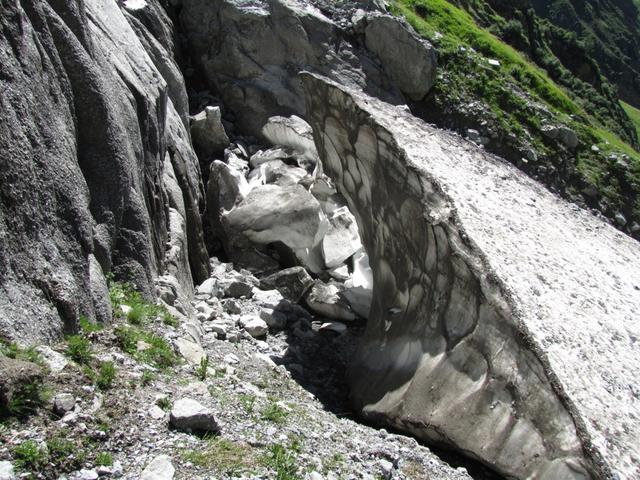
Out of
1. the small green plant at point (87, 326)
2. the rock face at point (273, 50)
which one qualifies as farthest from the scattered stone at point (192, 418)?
the rock face at point (273, 50)

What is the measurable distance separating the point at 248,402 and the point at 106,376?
5.05 ft

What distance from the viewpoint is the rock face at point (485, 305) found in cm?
800

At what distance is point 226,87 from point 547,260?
13448 mm

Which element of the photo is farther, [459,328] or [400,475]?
[459,328]

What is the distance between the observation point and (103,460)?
18.9 feet

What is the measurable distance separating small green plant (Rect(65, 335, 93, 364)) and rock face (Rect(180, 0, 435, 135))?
1418 cm

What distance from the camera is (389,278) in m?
11.6

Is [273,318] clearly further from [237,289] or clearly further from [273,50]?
[273,50]

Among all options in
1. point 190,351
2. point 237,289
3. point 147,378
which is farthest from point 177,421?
point 237,289

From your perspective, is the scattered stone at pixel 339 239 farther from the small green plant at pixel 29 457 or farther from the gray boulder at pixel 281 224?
the small green plant at pixel 29 457

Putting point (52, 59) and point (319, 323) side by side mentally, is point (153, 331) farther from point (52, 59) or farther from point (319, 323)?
point (319, 323)

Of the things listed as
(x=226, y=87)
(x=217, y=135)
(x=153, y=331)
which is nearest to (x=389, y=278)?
(x=153, y=331)

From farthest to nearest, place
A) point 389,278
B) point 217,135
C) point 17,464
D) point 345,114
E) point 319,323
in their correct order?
point 217,135 → point 319,323 → point 345,114 → point 389,278 → point 17,464

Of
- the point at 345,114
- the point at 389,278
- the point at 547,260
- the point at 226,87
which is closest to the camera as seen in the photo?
the point at 547,260
